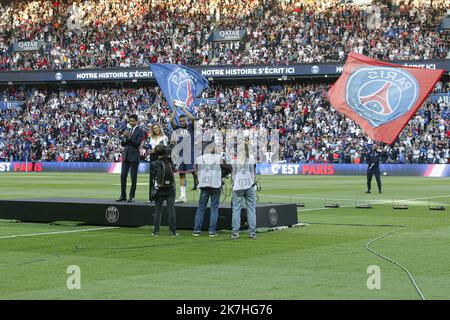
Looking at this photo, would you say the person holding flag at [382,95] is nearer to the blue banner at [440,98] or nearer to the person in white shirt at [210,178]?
the person in white shirt at [210,178]

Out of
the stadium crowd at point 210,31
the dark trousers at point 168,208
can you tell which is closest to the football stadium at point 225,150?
the dark trousers at point 168,208

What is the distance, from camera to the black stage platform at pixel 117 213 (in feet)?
63.2

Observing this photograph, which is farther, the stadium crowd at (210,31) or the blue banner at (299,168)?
the stadium crowd at (210,31)

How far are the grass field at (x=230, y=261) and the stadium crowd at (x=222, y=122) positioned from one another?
127 ft

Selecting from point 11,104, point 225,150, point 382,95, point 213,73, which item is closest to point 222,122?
point 213,73

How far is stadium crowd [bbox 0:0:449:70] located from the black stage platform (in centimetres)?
4663

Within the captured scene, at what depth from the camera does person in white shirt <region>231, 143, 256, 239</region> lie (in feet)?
56.5

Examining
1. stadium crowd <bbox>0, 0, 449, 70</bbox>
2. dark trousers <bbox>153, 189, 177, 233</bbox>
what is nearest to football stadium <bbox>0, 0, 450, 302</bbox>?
dark trousers <bbox>153, 189, 177, 233</bbox>

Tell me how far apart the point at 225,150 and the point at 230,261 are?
31485 millimetres

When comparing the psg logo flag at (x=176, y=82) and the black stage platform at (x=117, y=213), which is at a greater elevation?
the psg logo flag at (x=176, y=82)

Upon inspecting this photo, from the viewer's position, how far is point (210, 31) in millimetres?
72688

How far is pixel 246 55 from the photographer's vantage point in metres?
71.1

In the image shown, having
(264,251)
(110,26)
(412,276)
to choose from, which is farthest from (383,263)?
(110,26)

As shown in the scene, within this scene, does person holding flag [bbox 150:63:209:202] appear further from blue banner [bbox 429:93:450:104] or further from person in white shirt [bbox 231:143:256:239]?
blue banner [bbox 429:93:450:104]
